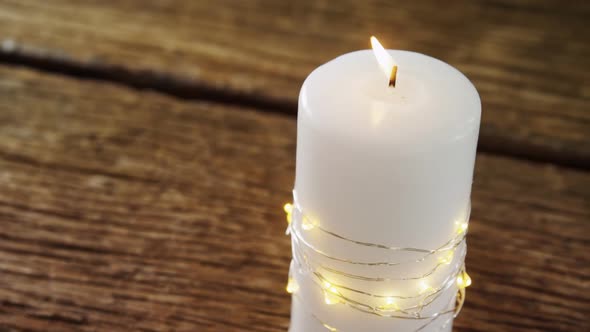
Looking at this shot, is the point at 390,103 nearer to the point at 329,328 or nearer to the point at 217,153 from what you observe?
the point at 329,328

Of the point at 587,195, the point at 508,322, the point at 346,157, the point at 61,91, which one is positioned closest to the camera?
the point at 346,157

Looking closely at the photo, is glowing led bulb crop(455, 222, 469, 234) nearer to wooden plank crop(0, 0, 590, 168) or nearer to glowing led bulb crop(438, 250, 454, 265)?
glowing led bulb crop(438, 250, 454, 265)

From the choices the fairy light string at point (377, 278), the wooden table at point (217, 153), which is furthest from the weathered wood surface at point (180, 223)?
the fairy light string at point (377, 278)

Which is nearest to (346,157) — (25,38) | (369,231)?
(369,231)

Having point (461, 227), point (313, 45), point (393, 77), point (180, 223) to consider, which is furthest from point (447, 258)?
point (313, 45)

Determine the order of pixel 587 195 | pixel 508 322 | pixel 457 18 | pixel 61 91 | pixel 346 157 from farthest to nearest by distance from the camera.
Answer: pixel 457 18, pixel 61 91, pixel 587 195, pixel 508 322, pixel 346 157

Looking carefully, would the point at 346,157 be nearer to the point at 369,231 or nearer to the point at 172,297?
the point at 369,231

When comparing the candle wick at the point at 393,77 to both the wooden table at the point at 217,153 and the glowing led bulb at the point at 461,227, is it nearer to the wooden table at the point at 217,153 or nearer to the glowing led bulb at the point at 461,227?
the glowing led bulb at the point at 461,227

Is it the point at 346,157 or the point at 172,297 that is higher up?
the point at 346,157
